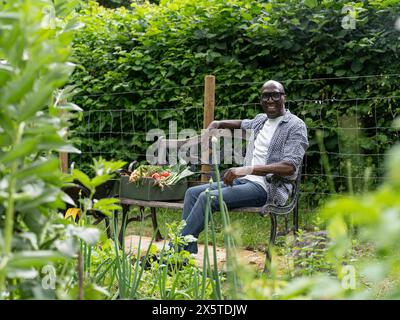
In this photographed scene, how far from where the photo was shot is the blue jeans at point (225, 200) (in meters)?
4.24

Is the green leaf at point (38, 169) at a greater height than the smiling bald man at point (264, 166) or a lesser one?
lesser

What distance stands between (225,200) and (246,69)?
94.1 inches

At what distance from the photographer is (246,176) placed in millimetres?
4496

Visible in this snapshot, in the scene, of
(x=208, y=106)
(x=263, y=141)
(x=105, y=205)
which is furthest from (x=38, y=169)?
(x=208, y=106)

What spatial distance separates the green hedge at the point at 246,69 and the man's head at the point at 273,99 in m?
0.77

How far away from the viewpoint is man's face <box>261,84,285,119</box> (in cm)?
457

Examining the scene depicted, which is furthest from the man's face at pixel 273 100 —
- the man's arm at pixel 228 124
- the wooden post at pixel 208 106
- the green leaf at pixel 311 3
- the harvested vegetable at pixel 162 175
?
the green leaf at pixel 311 3

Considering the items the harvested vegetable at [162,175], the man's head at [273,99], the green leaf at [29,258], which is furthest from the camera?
the harvested vegetable at [162,175]

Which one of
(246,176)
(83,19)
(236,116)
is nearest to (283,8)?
(236,116)

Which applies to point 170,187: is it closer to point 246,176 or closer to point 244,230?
point 246,176

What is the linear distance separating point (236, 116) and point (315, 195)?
110 cm

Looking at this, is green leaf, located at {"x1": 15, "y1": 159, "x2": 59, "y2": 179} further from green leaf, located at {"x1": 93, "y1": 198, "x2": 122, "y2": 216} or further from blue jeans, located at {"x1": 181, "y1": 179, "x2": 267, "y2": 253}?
blue jeans, located at {"x1": 181, "y1": 179, "x2": 267, "y2": 253}

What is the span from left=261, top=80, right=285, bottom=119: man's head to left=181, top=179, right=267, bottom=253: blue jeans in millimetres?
539

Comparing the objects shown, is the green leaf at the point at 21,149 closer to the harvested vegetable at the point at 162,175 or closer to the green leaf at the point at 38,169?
the green leaf at the point at 38,169
